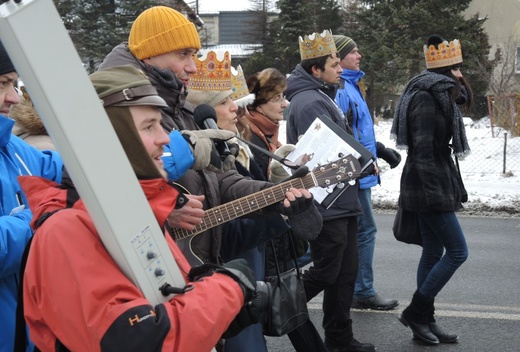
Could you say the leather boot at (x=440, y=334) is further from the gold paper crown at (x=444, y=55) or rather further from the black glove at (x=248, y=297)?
the black glove at (x=248, y=297)

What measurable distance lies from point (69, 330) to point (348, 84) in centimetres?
482

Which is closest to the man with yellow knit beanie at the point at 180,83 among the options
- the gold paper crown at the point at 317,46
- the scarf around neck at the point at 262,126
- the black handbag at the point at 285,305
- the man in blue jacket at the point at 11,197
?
the black handbag at the point at 285,305

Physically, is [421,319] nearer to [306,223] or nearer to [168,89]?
[306,223]

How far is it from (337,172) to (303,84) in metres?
1.81

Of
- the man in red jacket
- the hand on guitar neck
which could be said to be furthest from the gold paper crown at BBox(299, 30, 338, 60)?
the man in red jacket

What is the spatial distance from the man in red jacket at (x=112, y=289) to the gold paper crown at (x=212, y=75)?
208cm

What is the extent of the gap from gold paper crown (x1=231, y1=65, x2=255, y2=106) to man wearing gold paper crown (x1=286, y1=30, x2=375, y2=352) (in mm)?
475

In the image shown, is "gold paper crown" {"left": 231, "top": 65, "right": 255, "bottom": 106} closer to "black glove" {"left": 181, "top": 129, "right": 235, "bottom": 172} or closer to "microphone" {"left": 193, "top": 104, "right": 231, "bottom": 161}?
"microphone" {"left": 193, "top": 104, "right": 231, "bottom": 161}

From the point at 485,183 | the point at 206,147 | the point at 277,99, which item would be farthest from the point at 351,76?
the point at 485,183

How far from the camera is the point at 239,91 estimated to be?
15.2ft

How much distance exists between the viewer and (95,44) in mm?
27219

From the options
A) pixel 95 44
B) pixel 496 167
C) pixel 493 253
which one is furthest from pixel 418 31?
pixel 493 253

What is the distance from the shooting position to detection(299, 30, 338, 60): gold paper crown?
5.33 metres

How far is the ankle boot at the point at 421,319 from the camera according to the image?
5012 mm
